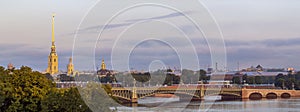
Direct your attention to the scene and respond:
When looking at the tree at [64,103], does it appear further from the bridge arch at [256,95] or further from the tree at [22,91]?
the bridge arch at [256,95]

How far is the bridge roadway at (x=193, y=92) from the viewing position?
135 ft

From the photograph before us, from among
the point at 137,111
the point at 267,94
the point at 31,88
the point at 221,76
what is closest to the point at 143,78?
the point at 267,94

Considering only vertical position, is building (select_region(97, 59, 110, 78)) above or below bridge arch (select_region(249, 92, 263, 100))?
above

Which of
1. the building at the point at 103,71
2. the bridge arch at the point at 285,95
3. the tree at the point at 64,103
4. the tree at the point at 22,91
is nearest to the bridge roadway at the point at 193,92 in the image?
the bridge arch at the point at 285,95

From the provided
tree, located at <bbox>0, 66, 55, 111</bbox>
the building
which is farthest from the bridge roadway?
tree, located at <bbox>0, 66, 55, 111</bbox>

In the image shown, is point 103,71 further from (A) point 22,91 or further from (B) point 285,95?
(A) point 22,91

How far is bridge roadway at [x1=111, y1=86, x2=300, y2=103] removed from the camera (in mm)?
41219

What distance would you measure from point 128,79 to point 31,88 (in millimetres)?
29651

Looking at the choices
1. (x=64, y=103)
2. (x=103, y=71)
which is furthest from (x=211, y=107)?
(x=64, y=103)

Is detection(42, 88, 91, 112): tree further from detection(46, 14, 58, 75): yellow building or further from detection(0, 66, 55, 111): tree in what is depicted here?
detection(46, 14, 58, 75): yellow building

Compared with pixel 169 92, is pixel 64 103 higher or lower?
higher

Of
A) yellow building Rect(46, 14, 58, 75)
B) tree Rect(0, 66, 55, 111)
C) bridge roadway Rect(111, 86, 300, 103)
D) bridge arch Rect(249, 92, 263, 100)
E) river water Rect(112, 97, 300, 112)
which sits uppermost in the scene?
yellow building Rect(46, 14, 58, 75)

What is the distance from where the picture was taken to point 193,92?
148 feet

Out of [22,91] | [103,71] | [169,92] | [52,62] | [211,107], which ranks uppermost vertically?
[52,62]
